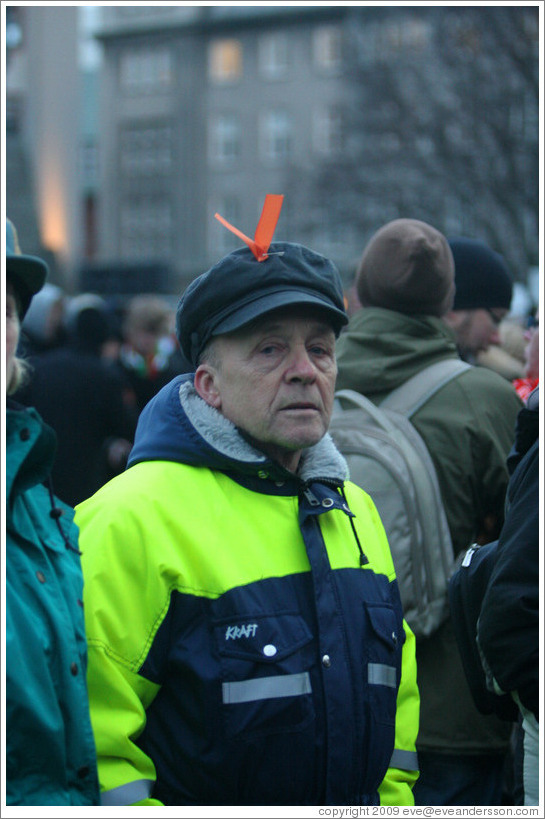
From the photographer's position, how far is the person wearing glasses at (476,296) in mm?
4238

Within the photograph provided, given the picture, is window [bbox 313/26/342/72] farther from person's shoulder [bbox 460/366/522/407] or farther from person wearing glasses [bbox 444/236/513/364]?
person's shoulder [bbox 460/366/522/407]

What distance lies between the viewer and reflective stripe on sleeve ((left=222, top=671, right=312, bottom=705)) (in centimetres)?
208

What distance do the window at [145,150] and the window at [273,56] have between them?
574 cm

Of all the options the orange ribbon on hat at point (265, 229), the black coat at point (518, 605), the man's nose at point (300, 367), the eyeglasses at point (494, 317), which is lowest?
the black coat at point (518, 605)

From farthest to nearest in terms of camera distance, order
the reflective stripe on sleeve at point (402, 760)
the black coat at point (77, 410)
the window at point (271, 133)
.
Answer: the window at point (271, 133), the black coat at point (77, 410), the reflective stripe on sleeve at point (402, 760)

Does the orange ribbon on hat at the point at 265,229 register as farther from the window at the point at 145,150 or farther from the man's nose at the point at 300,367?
the window at the point at 145,150

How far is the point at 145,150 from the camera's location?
54.4m

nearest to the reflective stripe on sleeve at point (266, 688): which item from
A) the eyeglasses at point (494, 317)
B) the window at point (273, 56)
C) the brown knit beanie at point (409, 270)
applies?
the brown knit beanie at point (409, 270)

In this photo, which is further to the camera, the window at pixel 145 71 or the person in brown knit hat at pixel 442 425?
the window at pixel 145 71

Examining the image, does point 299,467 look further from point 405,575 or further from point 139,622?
point 405,575

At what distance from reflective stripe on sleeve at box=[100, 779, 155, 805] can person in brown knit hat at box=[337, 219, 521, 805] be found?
142 cm

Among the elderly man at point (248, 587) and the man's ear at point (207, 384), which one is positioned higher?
the man's ear at point (207, 384)

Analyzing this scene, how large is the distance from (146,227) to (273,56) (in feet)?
35.1

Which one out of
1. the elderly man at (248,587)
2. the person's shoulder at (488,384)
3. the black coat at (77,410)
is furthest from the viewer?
the black coat at (77,410)
